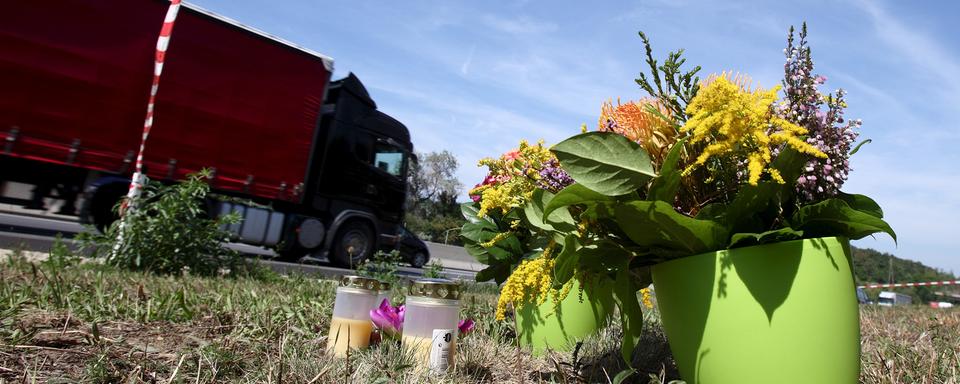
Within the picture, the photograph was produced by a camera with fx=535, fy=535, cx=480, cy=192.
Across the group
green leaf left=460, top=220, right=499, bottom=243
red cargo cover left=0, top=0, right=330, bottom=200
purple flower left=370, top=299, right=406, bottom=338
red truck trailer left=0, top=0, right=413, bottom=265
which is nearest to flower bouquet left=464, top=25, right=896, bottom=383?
purple flower left=370, top=299, right=406, bottom=338

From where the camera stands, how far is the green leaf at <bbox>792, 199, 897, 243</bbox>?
3.57 ft

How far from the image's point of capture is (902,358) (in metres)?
1.74

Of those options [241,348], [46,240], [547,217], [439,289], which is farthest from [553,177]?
[46,240]

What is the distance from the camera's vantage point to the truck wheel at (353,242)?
9.27 metres

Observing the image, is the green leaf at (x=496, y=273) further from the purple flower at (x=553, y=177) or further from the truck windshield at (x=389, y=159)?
the truck windshield at (x=389, y=159)

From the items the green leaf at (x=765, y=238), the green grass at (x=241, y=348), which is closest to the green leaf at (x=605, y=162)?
the green leaf at (x=765, y=238)

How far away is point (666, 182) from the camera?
1.11 meters

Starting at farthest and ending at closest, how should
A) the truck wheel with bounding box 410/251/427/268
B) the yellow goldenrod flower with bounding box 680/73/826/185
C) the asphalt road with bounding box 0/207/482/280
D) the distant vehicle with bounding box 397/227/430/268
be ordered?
the truck wheel with bounding box 410/251/427/268
the distant vehicle with bounding box 397/227/430/268
the asphalt road with bounding box 0/207/482/280
the yellow goldenrod flower with bounding box 680/73/826/185

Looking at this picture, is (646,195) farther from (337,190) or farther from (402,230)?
(402,230)

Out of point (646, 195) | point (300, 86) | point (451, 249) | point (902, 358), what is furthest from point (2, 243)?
point (451, 249)

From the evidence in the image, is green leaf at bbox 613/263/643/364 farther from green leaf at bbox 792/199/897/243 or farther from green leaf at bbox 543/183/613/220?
green leaf at bbox 792/199/897/243

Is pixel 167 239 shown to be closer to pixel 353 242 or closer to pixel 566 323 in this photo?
pixel 566 323

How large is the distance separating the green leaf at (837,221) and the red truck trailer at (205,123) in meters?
6.48

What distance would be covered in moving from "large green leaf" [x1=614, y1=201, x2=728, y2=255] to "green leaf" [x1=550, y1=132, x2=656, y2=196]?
0.05 meters
